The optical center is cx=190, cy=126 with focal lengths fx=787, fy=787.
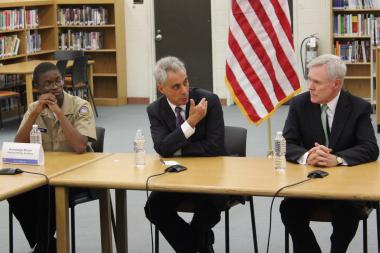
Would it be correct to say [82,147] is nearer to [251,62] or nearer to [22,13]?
[251,62]

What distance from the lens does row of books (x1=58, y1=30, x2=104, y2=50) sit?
1155 centimetres

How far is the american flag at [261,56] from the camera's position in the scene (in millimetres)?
5648

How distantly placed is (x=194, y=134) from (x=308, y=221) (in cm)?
84

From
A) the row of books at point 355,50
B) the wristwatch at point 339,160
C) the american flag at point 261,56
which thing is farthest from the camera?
the row of books at point 355,50

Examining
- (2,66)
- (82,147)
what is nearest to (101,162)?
(82,147)

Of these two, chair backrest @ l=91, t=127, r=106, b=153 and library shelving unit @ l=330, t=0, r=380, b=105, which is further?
library shelving unit @ l=330, t=0, r=380, b=105

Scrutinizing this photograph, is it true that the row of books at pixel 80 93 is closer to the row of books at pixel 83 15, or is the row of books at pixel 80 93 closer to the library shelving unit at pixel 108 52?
the library shelving unit at pixel 108 52

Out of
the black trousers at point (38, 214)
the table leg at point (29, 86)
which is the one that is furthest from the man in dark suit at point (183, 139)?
the table leg at point (29, 86)

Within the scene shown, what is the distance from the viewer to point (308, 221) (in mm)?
3854

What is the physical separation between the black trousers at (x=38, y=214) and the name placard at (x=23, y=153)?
0.16 meters

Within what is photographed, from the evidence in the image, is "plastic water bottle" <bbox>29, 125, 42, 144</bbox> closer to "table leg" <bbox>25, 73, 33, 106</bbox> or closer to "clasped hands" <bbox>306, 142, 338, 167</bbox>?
"clasped hands" <bbox>306, 142, 338, 167</bbox>

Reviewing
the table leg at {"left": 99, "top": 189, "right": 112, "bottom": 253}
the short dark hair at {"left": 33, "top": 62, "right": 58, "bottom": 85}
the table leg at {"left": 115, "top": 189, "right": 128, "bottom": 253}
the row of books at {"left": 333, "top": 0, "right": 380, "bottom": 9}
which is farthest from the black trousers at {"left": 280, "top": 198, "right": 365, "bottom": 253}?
the row of books at {"left": 333, "top": 0, "right": 380, "bottom": 9}

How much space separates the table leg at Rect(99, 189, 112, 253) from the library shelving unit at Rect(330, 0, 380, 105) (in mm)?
6500

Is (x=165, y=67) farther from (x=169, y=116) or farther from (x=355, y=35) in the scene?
(x=355, y=35)
